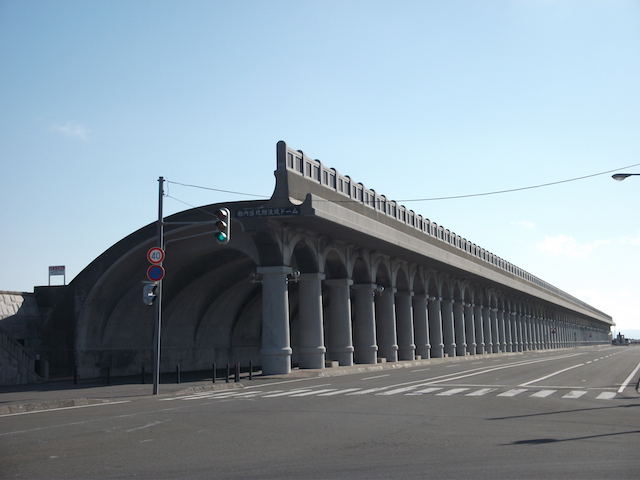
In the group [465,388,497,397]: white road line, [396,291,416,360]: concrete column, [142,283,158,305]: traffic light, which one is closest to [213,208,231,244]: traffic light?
A: [142,283,158,305]: traffic light

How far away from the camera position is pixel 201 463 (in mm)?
10062

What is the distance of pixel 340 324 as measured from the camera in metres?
41.9

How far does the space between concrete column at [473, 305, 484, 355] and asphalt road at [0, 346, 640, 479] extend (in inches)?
2386

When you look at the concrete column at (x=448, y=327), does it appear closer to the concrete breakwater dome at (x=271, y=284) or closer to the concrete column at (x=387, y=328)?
the concrete breakwater dome at (x=271, y=284)

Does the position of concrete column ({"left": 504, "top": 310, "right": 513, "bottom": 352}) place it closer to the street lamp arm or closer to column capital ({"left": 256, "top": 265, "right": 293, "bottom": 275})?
column capital ({"left": 256, "top": 265, "right": 293, "bottom": 275})

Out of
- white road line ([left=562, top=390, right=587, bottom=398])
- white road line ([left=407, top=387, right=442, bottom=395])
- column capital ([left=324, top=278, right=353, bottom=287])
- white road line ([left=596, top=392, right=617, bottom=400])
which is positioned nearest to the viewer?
white road line ([left=596, top=392, right=617, bottom=400])

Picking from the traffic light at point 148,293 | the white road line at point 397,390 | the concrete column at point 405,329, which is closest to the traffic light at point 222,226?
the traffic light at point 148,293

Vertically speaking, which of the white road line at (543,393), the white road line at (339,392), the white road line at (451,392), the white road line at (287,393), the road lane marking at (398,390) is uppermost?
the white road line at (287,393)

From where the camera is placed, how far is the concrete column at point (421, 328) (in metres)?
60.0

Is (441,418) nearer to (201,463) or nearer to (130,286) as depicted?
(201,463)

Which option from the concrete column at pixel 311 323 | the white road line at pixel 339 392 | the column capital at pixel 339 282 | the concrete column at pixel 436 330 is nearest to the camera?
the white road line at pixel 339 392

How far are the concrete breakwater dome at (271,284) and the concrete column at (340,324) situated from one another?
0.07 meters

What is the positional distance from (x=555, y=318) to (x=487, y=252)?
74135mm

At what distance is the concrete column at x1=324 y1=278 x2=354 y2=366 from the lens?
137ft
